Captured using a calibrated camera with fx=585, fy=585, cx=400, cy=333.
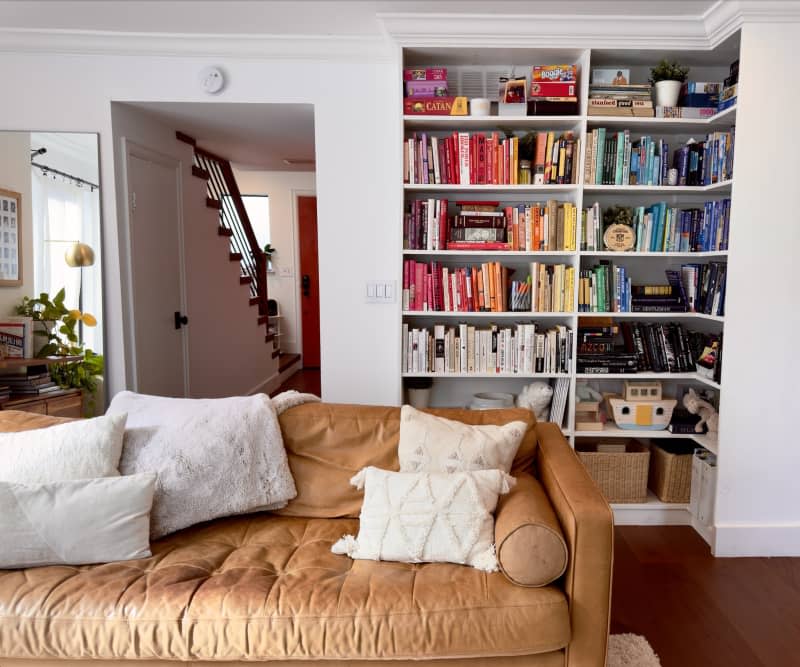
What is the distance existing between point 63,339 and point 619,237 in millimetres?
2998

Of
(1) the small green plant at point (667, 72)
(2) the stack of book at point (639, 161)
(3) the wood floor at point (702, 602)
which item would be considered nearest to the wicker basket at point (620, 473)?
(3) the wood floor at point (702, 602)

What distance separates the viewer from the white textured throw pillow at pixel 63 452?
6.17 ft

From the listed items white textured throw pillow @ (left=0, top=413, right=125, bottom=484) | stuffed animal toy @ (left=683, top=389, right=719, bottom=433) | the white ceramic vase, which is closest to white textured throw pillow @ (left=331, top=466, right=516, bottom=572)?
white textured throw pillow @ (left=0, top=413, right=125, bottom=484)

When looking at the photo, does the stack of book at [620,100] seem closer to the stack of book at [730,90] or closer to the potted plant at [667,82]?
the potted plant at [667,82]

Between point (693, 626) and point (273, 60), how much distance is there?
10.8ft

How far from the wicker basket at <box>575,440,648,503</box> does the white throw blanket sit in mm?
1732

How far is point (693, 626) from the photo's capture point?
7.42 feet

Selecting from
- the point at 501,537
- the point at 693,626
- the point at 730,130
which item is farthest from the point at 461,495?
the point at 730,130

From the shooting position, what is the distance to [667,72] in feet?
9.79

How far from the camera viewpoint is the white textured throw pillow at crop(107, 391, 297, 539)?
200 centimetres

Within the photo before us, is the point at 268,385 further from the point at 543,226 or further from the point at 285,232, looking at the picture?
the point at 543,226

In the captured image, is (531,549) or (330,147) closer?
(531,549)

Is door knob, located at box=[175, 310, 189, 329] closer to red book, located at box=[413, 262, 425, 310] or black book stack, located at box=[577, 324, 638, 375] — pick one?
red book, located at box=[413, 262, 425, 310]

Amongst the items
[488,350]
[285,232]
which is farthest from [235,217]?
[488,350]
